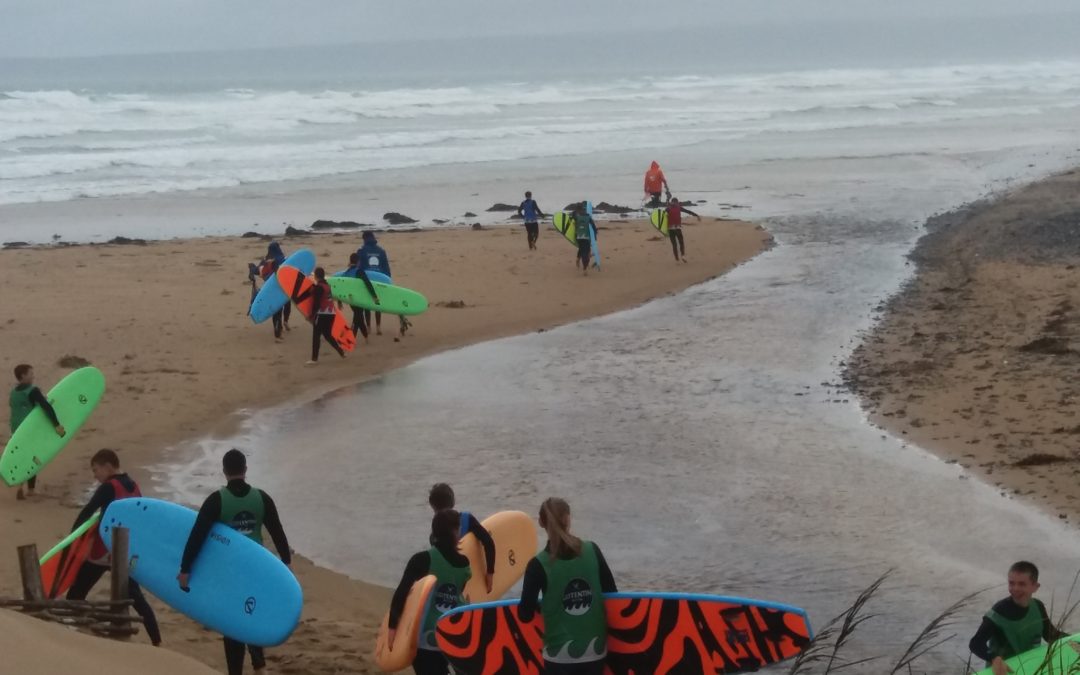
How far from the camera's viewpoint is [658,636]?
6.27 metres

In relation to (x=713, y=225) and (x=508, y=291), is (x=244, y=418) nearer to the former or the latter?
(x=508, y=291)

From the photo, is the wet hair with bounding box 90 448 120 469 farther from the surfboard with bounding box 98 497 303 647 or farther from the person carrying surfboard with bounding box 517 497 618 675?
the person carrying surfboard with bounding box 517 497 618 675

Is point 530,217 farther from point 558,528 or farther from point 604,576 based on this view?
point 558,528

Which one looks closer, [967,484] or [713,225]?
[967,484]

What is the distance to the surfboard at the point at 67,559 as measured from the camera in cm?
743

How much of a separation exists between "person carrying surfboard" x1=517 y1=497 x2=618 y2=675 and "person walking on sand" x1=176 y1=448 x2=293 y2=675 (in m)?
1.82

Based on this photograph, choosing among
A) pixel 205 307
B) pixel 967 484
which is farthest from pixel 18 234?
pixel 967 484

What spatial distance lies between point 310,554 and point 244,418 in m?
4.35

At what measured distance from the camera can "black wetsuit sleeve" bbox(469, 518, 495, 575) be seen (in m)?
7.14

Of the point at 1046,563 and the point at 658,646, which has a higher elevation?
the point at 658,646

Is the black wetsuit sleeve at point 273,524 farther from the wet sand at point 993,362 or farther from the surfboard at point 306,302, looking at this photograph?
the surfboard at point 306,302

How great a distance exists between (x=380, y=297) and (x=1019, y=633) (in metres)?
12.1

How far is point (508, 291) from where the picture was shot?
67.0 feet

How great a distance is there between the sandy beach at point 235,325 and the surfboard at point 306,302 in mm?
291
